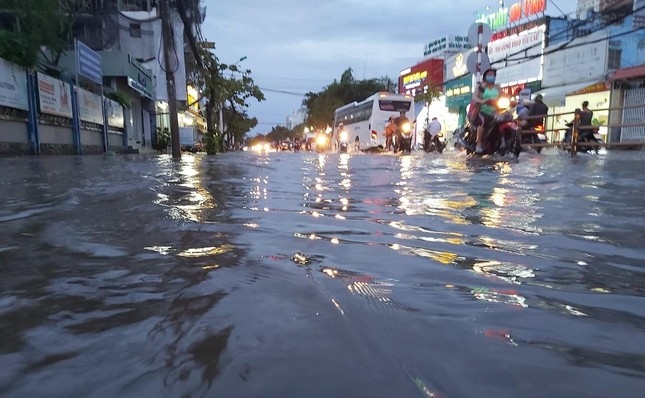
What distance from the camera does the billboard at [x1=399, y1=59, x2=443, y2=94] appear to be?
38531 millimetres

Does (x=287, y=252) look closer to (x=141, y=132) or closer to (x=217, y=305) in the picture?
(x=217, y=305)

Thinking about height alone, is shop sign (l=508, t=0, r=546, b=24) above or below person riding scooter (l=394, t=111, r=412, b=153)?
above

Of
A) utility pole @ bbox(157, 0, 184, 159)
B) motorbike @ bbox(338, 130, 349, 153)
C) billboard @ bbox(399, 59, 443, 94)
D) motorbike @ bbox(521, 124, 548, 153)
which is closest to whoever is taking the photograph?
motorbike @ bbox(521, 124, 548, 153)

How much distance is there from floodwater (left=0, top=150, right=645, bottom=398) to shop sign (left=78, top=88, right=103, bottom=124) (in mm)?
12479

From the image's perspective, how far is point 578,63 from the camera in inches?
849

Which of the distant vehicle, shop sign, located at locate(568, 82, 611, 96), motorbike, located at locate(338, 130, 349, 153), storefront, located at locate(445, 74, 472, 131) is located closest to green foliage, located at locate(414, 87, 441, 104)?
storefront, located at locate(445, 74, 472, 131)

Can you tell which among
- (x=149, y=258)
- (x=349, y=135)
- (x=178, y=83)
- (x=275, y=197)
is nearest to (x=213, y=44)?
(x=178, y=83)

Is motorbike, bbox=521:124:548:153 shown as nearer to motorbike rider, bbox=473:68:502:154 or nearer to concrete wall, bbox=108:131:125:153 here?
motorbike rider, bbox=473:68:502:154

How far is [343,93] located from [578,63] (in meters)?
29.4

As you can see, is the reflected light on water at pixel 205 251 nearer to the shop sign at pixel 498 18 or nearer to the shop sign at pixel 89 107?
the shop sign at pixel 89 107

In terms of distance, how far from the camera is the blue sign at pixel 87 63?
522 inches

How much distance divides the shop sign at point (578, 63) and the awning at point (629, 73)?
5.34ft

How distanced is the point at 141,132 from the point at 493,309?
24472 mm

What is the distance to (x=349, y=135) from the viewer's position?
91.8ft
